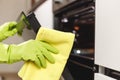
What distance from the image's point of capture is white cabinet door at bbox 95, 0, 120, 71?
631 mm

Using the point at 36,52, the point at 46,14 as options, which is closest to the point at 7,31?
the point at 36,52

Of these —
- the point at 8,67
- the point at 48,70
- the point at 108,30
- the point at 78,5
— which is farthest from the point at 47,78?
the point at 8,67

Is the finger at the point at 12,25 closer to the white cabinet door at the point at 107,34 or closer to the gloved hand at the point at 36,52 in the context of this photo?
the gloved hand at the point at 36,52

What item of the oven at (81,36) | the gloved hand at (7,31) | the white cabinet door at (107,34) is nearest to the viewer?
the white cabinet door at (107,34)

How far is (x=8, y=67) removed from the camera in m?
1.70

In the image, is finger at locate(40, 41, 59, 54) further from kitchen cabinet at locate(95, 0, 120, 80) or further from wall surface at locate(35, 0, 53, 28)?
wall surface at locate(35, 0, 53, 28)

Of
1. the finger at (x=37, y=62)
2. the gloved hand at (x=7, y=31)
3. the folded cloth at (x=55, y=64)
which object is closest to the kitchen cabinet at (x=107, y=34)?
the folded cloth at (x=55, y=64)

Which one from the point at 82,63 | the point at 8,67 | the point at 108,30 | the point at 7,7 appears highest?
the point at 7,7

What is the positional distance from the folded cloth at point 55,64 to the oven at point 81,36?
0.28ft

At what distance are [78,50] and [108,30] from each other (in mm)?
355

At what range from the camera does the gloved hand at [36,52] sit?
701mm

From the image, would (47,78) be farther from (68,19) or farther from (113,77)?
(68,19)

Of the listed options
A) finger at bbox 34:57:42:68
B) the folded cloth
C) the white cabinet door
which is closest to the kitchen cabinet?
the white cabinet door

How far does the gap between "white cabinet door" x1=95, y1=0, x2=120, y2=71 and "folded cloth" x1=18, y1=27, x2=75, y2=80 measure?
0.10m
